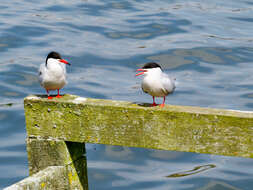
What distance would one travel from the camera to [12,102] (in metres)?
9.78

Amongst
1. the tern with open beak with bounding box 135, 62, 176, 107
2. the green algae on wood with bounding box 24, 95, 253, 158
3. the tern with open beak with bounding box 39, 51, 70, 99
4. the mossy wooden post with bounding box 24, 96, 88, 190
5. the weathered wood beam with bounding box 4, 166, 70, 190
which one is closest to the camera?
the green algae on wood with bounding box 24, 95, 253, 158

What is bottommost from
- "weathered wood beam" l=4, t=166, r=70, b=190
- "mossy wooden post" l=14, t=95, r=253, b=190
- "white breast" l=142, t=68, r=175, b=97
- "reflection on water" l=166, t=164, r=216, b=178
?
"reflection on water" l=166, t=164, r=216, b=178

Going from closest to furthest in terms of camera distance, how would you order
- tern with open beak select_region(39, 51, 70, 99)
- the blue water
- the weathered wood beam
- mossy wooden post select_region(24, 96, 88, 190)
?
the weathered wood beam < mossy wooden post select_region(24, 96, 88, 190) < tern with open beak select_region(39, 51, 70, 99) < the blue water

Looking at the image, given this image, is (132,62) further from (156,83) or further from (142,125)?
(142,125)

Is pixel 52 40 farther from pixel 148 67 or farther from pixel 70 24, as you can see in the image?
→ pixel 148 67

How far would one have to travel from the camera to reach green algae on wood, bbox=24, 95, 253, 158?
12.7 feet

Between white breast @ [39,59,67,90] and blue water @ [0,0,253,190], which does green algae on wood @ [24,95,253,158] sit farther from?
blue water @ [0,0,253,190]

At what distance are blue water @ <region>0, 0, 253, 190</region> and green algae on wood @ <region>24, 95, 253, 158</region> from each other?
2813 millimetres

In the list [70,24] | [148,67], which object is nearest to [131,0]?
[70,24]

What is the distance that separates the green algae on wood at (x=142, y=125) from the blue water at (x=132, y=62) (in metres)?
2.81

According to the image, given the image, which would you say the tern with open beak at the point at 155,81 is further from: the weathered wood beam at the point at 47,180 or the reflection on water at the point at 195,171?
the reflection on water at the point at 195,171

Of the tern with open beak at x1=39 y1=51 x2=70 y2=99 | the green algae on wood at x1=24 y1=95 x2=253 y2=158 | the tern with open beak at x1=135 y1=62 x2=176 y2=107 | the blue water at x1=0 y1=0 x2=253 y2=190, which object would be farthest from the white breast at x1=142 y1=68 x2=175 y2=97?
the blue water at x1=0 y1=0 x2=253 y2=190

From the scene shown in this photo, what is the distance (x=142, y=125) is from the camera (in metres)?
4.12

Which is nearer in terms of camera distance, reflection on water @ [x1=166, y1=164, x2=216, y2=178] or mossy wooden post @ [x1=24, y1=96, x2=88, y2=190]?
mossy wooden post @ [x1=24, y1=96, x2=88, y2=190]
